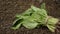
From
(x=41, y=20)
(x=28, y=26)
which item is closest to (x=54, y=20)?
(x=41, y=20)

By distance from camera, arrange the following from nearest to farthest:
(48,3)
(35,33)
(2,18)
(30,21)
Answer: (35,33)
(30,21)
(2,18)
(48,3)

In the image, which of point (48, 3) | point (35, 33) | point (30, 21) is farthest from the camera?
point (48, 3)

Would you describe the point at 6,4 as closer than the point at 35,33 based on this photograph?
No

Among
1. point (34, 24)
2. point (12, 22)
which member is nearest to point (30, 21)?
point (34, 24)

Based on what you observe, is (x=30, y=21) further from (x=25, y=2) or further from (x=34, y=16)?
(x=25, y=2)
